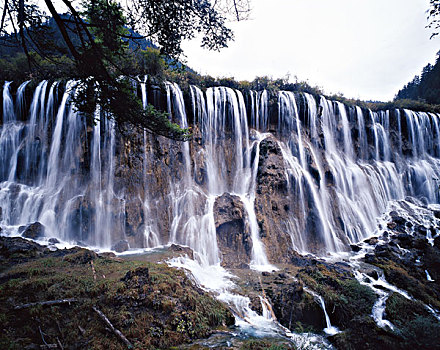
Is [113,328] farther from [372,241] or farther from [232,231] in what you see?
[372,241]

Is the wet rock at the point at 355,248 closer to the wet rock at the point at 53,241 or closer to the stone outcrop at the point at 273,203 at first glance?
the stone outcrop at the point at 273,203

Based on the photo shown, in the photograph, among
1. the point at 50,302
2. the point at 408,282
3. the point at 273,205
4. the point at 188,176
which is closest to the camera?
the point at 50,302

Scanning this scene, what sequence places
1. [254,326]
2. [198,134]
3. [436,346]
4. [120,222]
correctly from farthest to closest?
[198,134], [120,222], [254,326], [436,346]

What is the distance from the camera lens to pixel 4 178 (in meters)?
13.3

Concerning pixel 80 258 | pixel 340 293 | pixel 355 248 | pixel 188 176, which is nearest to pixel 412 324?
pixel 340 293

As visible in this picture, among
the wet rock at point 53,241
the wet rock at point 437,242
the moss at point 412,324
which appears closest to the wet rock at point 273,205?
the moss at point 412,324

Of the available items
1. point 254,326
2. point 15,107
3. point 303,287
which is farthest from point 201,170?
point 15,107

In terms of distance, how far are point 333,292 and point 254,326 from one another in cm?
338

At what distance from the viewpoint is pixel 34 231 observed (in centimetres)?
1064

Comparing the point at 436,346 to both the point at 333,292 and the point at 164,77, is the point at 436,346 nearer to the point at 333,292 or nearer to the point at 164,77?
the point at 333,292

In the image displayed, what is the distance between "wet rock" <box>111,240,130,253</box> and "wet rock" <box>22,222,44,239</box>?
332cm

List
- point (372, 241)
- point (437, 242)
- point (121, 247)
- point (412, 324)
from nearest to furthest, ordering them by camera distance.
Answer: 1. point (412, 324)
2. point (121, 247)
3. point (437, 242)
4. point (372, 241)

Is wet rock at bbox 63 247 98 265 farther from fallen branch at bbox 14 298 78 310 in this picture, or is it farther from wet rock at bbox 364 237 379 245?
wet rock at bbox 364 237 379 245

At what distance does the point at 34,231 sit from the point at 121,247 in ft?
12.9
